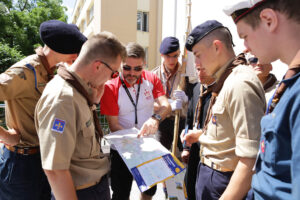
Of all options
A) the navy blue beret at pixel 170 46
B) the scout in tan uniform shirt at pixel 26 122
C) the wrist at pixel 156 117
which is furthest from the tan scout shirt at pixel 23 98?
the navy blue beret at pixel 170 46

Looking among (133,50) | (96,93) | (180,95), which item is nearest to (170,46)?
(180,95)

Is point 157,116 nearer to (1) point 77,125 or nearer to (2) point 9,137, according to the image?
(1) point 77,125

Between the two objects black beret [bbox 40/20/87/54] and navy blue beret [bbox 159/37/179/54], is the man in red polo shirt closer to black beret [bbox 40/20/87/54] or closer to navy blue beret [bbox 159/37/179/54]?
black beret [bbox 40/20/87/54]

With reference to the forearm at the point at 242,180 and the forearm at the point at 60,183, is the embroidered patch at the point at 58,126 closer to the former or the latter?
the forearm at the point at 60,183

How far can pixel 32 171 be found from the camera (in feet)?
5.99

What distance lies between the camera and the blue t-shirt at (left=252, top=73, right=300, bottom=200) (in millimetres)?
699

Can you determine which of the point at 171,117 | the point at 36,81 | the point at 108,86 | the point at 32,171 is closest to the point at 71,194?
the point at 32,171

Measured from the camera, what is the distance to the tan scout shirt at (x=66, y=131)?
118 cm

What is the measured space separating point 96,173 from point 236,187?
923mm

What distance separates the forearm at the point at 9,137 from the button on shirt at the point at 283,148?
1.83 m

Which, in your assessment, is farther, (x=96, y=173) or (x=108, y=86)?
(x=108, y=86)

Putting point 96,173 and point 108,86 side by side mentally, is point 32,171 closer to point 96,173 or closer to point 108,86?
point 96,173

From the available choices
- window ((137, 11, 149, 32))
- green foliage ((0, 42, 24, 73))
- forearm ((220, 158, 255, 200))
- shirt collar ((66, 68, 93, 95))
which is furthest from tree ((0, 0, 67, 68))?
forearm ((220, 158, 255, 200))

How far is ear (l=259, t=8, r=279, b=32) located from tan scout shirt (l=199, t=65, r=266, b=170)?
411 millimetres
